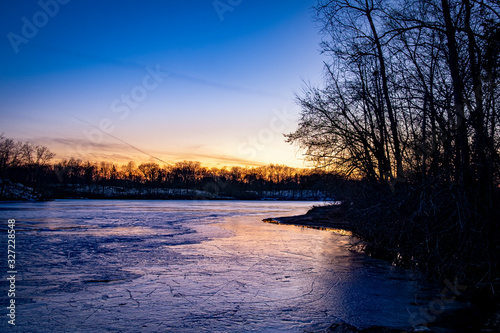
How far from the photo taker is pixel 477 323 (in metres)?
4.10

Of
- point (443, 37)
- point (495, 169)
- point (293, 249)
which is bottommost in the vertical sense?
point (293, 249)

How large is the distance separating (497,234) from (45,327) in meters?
6.20

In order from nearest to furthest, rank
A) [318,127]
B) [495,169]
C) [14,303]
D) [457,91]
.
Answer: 1. [14,303]
2. [495,169]
3. [457,91]
4. [318,127]

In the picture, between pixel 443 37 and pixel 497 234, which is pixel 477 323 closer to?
pixel 497 234

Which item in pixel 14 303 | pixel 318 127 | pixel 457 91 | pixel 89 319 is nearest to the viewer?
pixel 89 319

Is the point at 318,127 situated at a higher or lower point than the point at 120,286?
higher

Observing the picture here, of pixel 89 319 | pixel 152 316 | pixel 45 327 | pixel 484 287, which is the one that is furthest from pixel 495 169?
pixel 45 327

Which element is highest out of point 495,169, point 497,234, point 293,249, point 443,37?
point 443,37

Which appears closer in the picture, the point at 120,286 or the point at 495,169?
the point at 495,169

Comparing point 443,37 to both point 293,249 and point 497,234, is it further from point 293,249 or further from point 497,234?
point 293,249

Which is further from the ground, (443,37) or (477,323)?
(443,37)

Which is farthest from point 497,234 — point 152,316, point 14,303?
point 14,303

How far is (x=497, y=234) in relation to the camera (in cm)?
485

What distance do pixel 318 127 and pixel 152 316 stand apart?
9186mm
